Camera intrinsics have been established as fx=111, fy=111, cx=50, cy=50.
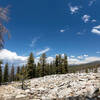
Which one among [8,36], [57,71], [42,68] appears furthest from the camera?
[57,71]

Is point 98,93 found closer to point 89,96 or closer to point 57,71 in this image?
point 89,96

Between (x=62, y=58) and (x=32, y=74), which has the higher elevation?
(x=62, y=58)

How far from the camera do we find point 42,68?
1624 inches

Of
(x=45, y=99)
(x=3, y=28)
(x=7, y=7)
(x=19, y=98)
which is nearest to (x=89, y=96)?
(x=45, y=99)

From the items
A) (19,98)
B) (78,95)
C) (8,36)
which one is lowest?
(19,98)

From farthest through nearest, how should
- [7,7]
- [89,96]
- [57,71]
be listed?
[57,71] → [89,96] → [7,7]

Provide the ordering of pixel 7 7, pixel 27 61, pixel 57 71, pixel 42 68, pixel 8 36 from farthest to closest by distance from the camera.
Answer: pixel 57 71
pixel 42 68
pixel 27 61
pixel 8 36
pixel 7 7

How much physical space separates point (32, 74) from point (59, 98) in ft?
104

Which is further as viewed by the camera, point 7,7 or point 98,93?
point 98,93

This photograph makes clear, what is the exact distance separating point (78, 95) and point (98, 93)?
5.06ft

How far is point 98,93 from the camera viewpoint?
8625mm

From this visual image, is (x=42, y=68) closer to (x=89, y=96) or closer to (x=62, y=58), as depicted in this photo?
(x=62, y=58)

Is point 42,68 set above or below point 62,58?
below

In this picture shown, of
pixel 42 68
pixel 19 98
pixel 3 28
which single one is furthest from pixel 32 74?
pixel 3 28
